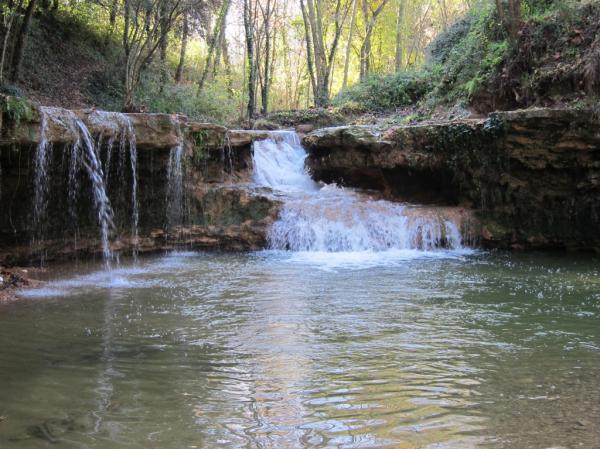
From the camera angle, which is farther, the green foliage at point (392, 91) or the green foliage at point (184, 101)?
the green foliage at point (392, 91)


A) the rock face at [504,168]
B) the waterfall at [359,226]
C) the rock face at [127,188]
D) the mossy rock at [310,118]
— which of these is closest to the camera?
the rock face at [127,188]

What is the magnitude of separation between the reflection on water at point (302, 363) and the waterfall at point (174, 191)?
3479 mm

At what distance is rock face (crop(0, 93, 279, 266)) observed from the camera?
955 centimetres

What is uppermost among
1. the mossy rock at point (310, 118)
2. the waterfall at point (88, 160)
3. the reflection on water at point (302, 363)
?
the mossy rock at point (310, 118)

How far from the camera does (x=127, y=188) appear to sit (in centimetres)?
1141

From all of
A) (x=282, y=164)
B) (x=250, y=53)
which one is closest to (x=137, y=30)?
(x=282, y=164)

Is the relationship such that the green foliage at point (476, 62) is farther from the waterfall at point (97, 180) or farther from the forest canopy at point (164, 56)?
the waterfall at point (97, 180)

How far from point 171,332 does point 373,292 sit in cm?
305

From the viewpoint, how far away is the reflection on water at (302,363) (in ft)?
11.0

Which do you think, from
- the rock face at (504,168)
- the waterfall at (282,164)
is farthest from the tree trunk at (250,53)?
the rock face at (504,168)

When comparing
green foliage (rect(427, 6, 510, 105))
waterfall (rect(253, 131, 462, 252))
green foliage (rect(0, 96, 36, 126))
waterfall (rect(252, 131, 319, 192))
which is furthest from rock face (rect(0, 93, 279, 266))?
green foliage (rect(427, 6, 510, 105))

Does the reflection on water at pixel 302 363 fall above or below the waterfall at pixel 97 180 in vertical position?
below

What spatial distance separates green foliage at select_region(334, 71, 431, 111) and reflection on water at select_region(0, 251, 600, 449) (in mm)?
14163

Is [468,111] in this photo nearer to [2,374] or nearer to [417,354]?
[417,354]
